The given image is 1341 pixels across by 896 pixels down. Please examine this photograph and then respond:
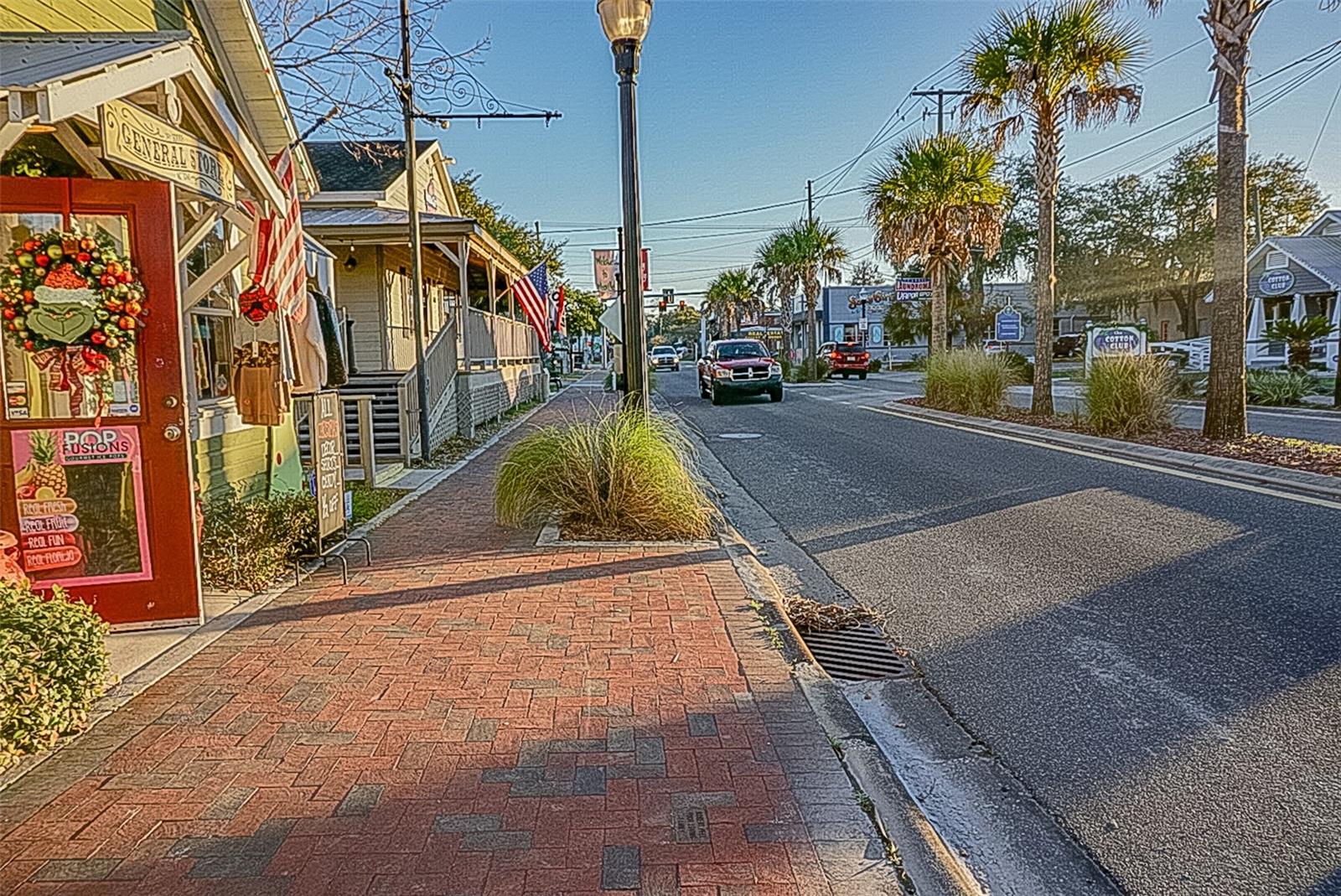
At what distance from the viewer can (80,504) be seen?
16.5 feet

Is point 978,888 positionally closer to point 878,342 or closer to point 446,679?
point 446,679

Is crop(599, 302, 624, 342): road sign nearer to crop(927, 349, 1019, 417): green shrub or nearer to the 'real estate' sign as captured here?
the 'real estate' sign

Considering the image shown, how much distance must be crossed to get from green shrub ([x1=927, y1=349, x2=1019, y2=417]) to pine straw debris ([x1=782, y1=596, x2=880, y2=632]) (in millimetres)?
13963

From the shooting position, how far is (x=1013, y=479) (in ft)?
35.5

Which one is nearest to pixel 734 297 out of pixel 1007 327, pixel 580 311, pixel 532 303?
pixel 580 311

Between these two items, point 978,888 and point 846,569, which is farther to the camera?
point 846,569

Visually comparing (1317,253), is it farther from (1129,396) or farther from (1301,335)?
(1129,396)

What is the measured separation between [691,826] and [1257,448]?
11870 mm

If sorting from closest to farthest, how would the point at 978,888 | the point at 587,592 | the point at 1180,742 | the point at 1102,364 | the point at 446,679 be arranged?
the point at 978,888, the point at 1180,742, the point at 446,679, the point at 587,592, the point at 1102,364

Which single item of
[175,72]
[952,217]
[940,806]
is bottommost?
[940,806]

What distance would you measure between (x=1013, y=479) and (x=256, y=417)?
844 cm


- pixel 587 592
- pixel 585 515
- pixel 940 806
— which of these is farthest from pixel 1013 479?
pixel 940 806

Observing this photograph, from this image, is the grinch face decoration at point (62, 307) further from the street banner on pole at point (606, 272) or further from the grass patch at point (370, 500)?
the street banner on pole at point (606, 272)

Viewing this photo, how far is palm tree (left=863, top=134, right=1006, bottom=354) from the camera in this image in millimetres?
24062
